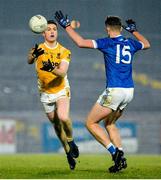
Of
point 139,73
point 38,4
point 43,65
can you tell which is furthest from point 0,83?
point 43,65

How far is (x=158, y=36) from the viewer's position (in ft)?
76.9

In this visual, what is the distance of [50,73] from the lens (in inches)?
422

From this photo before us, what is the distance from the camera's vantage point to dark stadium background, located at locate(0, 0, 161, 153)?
2218cm

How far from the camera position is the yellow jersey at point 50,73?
10.6m

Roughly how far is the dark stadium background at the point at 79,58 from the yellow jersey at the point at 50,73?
1063 cm

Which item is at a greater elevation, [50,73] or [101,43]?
[101,43]

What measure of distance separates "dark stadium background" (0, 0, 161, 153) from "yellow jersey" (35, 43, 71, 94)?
10.6 metres

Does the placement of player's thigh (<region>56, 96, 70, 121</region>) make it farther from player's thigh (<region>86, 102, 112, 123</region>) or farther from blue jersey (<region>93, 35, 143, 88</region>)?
blue jersey (<region>93, 35, 143, 88</region>)

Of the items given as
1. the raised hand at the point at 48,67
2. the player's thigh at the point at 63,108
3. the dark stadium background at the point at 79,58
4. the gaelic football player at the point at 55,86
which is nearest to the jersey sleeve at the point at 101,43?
the raised hand at the point at 48,67

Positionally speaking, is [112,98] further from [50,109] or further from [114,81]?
[50,109]

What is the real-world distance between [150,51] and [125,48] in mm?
13673

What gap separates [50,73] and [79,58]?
40.4 feet

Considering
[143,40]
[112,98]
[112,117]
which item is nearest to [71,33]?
[112,98]

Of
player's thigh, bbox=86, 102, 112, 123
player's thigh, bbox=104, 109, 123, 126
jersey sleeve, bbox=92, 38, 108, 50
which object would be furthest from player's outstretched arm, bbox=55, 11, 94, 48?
player's thigh, bbox=104, 109, 123, 126
